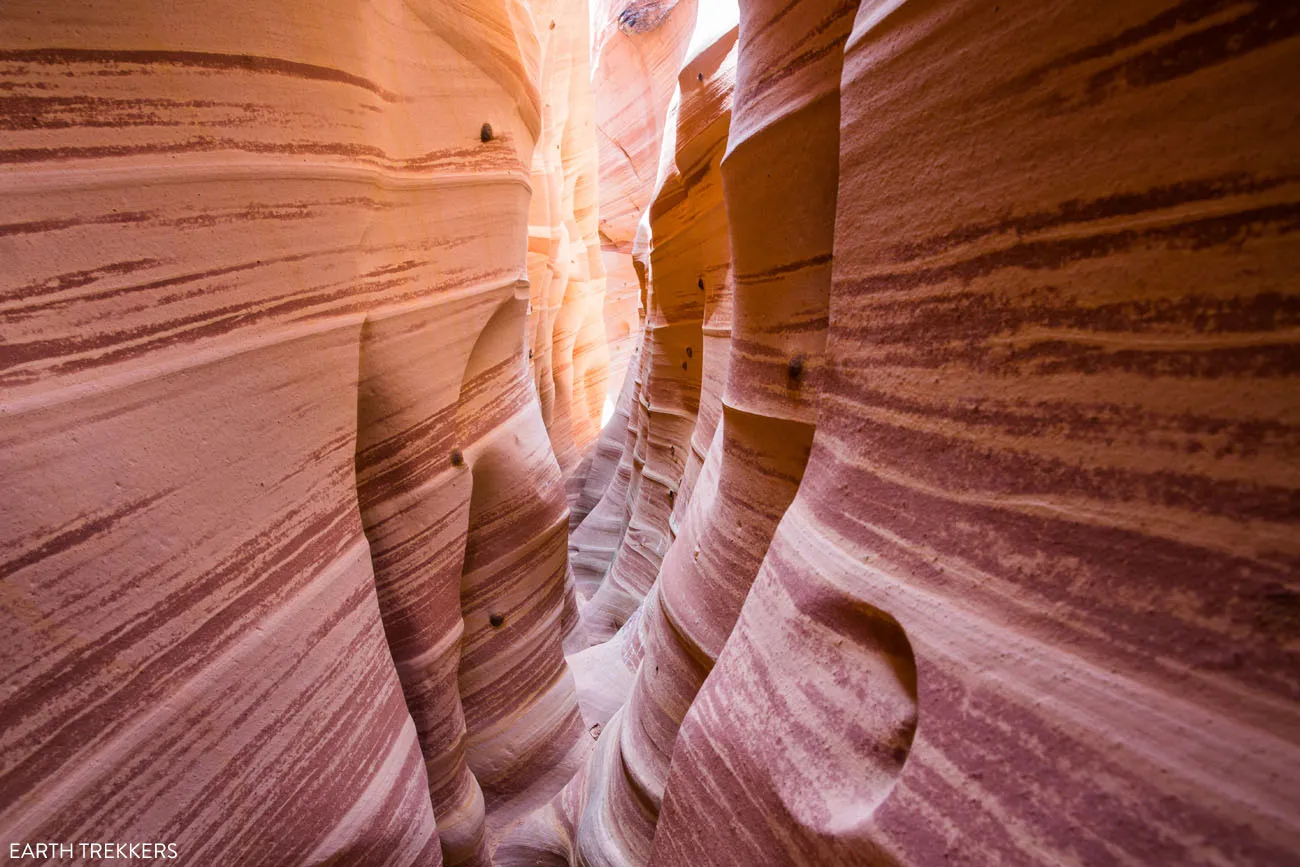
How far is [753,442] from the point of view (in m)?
1.19

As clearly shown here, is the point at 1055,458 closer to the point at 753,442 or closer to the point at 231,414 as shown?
the point at 753,442

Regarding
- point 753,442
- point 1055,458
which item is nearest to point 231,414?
→ point 753,442

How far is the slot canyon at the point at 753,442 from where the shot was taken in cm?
43

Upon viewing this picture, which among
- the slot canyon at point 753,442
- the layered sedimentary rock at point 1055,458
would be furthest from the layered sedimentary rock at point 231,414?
the layered sedimentary rock at point 1055,458

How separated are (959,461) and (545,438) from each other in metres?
1.84

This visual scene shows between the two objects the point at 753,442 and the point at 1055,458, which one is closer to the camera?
the point at 1055,458

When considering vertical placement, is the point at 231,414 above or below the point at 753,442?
above

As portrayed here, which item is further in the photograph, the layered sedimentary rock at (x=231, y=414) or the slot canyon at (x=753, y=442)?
the layered sedimentary rock at (x=231, y=414)

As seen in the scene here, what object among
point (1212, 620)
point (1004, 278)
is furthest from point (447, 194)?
point (1212, 620)

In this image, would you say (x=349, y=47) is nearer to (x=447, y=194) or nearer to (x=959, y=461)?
(x=447, y=194)

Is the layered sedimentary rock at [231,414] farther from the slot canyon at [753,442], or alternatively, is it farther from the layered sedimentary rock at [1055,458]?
the layered sedimentary rock at [1055,458]

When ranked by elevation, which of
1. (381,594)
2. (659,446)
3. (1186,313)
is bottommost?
(659,446)

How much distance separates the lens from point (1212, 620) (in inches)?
16.4

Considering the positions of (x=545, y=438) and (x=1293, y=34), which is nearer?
(x=1293, y=34)
